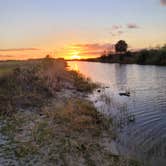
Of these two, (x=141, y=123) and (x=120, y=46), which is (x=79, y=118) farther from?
(x=120, y=46)

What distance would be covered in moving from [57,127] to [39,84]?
11.0m

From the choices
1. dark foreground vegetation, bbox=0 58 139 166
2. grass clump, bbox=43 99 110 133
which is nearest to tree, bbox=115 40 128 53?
dark foreground vegetation, bbox=0 58 139 166

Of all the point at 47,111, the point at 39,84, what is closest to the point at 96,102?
the point at 39,84

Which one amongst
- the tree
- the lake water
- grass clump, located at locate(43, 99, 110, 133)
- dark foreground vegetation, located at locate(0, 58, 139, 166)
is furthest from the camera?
the tree

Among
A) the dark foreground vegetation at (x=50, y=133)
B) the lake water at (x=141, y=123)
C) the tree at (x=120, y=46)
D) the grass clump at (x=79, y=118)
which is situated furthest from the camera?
the tree at (x=120, y=46)

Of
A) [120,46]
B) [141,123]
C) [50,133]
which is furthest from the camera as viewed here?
[120,46]

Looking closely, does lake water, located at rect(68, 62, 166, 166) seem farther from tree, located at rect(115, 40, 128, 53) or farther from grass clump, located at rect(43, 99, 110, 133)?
tree, located at rect(115, 40, 128, 53)

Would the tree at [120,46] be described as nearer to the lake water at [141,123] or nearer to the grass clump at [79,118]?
the lake water at [141,123]

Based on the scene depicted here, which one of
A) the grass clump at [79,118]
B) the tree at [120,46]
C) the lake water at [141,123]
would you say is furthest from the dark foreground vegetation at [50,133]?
the tree at [120,46]

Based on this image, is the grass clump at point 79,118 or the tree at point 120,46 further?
the tree at point 120,46

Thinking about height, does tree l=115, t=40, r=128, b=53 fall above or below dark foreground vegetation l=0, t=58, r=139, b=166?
above

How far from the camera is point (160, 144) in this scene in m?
11.8

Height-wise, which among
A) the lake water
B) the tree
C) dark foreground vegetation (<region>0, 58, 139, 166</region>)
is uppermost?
the tree

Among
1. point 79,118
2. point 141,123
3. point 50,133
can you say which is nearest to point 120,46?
point 141,123
